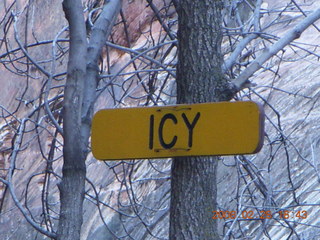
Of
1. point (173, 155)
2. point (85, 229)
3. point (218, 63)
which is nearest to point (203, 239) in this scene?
point (173, 155)

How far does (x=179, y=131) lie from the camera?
93.7 inches

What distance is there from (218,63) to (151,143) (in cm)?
47

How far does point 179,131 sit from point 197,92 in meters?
0.28

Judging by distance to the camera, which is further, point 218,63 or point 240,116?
point 218,63

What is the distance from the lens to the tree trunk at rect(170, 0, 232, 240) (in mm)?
2541

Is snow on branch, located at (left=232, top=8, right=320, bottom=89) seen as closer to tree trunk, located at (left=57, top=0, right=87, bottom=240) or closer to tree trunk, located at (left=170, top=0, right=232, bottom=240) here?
tree trunk, located at (left=170, top=0, right=232, bottom=240)

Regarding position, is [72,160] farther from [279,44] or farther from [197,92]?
[279,44]

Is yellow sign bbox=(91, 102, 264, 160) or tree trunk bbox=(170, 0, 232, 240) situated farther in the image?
tree trunk bbox=(170, 0, 232, 240)

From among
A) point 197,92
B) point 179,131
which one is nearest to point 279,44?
point 197,92

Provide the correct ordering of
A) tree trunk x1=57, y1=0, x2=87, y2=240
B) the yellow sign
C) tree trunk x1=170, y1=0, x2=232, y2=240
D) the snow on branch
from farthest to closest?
tree trunk x1=57, y1=0, x2=87, y2=240 < the snow on branch < tree trunk x1=170, y1=0, x2=232, y2=240 < the yellow sign

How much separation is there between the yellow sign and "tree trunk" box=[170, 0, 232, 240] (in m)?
0.21

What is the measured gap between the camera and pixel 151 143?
2.41m

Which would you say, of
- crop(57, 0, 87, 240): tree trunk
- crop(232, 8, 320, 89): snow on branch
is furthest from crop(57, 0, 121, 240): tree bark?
crop(232, 8, 320, 89): snow on branch

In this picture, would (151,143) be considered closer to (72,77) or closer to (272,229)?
(72,77)
